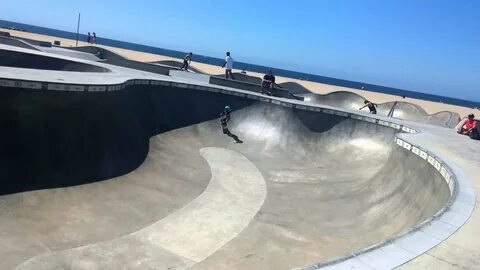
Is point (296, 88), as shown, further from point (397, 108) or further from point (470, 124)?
point (470, 124)

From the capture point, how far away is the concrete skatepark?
26.3 ft

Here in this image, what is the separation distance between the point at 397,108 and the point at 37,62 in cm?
2512

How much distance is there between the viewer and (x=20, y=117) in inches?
418

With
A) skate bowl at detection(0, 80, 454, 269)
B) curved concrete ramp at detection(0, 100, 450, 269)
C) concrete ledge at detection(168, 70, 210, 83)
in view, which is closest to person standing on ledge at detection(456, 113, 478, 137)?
curved concrete ramp at detection(0, 100, 450, 269)

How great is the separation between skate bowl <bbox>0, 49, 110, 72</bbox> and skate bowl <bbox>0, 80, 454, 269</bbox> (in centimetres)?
591

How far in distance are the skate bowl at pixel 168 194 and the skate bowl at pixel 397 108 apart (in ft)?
45.6

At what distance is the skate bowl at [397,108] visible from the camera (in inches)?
1152

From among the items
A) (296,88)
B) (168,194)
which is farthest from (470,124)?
(296,88)

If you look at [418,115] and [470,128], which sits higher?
[470,128]

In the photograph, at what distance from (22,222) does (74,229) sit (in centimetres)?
108

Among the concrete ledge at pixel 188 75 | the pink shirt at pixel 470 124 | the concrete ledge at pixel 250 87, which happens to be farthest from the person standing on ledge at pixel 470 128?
the concrete ledge at pixel 188 75

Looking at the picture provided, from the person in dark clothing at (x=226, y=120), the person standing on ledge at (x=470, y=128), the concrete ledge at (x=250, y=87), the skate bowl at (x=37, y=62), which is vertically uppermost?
the person standing on ledge at (x=470, y=128)

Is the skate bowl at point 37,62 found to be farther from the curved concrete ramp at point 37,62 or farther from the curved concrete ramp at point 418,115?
the curved concrete ramp at point 418,115

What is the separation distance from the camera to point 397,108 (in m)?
31.9
